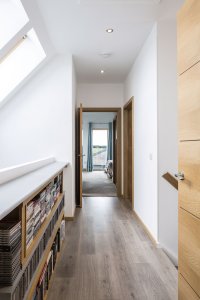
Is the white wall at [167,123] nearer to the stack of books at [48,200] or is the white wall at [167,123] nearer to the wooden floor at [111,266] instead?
the wooden floor at [111,266]

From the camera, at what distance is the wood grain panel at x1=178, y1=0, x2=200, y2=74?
1282mm

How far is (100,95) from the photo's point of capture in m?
5.39

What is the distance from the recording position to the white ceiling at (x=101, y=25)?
96.7 inches

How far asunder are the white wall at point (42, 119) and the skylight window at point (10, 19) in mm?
1123

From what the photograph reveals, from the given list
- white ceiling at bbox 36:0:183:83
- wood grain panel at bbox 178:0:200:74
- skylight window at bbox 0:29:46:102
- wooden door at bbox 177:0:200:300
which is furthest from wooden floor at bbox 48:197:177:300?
white ceiling at bbox 36:0:183:83

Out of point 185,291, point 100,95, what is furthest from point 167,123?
point 100,95

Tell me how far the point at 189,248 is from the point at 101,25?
2631 millimetres

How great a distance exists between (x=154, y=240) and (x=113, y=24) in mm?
2644

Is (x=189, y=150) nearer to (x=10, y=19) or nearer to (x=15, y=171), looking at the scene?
(x=15, y=171)

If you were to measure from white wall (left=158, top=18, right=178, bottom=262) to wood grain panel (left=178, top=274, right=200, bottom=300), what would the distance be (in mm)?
1241

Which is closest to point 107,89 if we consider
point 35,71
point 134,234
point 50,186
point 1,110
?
point 35,71

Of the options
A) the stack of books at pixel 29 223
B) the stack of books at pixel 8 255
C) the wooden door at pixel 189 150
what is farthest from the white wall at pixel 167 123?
the stack of books at pixel 8 255

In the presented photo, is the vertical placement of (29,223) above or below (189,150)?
below

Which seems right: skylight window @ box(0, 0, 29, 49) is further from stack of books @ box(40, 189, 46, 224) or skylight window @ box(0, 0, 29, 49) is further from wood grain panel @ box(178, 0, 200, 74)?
stack of books @ box(40, 189, 46, 224)
